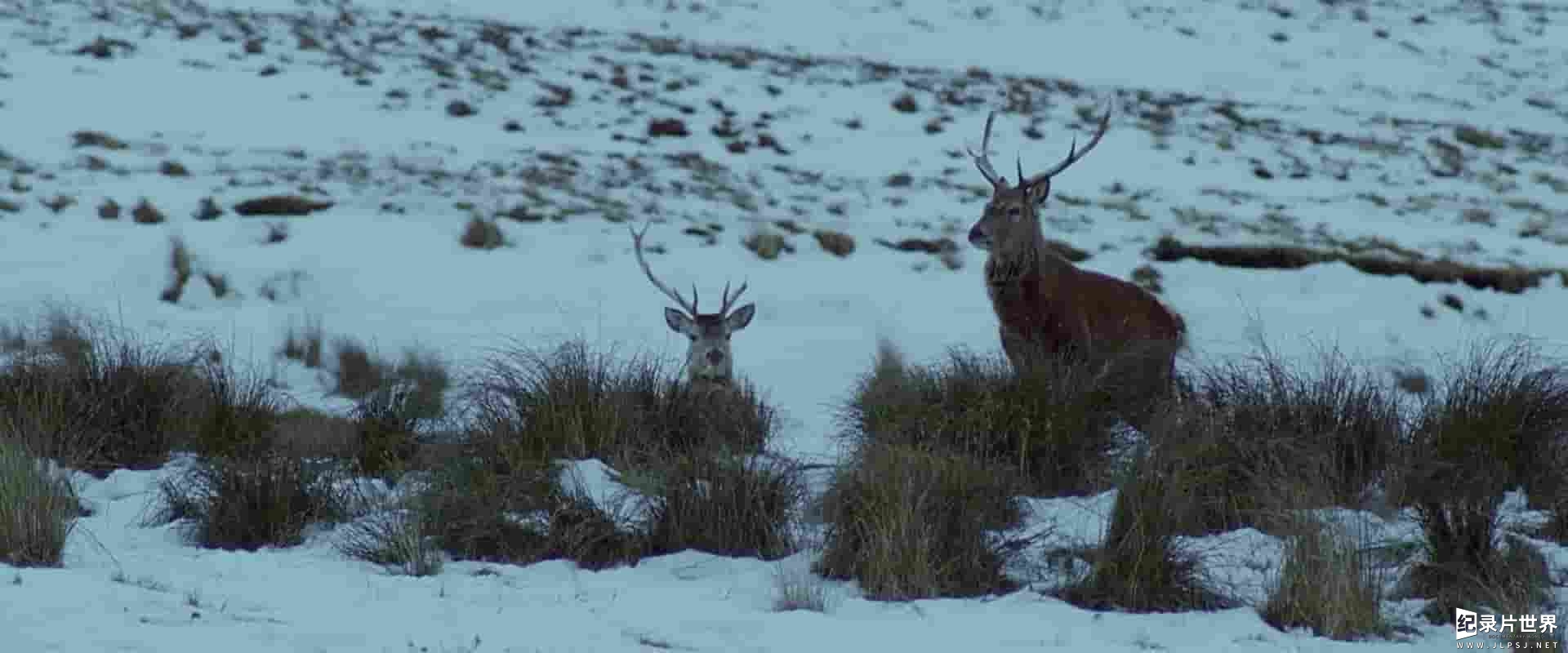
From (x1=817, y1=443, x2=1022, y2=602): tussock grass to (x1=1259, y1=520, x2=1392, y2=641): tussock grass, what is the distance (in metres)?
0.98

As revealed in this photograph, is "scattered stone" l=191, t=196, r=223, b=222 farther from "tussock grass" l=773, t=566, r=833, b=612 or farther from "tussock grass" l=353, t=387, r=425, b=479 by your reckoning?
"tussock grass" l=773, t=566, r=833, b=612

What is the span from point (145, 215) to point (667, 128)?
331 inches

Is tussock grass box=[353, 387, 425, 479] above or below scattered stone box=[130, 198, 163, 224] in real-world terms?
above

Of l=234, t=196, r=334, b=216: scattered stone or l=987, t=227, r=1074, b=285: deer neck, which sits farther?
l=234, t=196, r=334, b=216: scattered stone

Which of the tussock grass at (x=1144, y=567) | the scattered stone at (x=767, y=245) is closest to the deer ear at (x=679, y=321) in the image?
the tussock grass at (x=1144, y=567)

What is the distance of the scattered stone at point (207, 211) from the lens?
1684 cm

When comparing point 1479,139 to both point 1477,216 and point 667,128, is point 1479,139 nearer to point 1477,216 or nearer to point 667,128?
point 1477,216

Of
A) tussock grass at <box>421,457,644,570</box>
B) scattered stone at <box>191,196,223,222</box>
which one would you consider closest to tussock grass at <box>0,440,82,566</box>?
tussock grass at <box>421,457,644,570</box>

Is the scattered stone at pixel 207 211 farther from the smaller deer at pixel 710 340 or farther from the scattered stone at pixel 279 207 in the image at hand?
the smaller deer at pixel 710 340

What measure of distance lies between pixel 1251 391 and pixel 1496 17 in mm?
33332

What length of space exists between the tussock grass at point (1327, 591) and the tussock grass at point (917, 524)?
983 millimetres

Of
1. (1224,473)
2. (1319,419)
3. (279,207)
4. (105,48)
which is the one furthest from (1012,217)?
(105,48)

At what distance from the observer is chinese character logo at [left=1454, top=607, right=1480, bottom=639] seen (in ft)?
22.3

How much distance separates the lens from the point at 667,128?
24.0 metres
